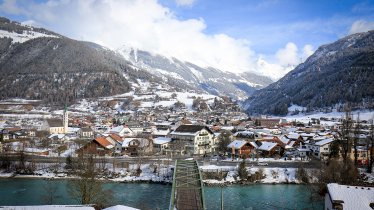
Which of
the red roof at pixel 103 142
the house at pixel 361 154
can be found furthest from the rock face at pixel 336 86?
the red roof at pixel 103 142

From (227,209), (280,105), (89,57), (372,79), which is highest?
(89,57)

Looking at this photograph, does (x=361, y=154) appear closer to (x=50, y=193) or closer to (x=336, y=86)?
(x=50, y=193)

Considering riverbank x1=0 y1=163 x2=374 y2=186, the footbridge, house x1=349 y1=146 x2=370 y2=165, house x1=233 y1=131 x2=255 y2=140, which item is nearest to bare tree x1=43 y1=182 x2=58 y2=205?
riverbank x1=0 y1=163 x2=374 y2=186

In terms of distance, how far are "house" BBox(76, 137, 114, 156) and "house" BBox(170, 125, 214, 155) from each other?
29.0 feet

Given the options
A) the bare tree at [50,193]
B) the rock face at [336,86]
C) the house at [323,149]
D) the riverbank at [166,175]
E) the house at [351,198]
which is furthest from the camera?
the rock face at [336,86]

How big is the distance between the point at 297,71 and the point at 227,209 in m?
184

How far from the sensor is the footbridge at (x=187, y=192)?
59.2 ft

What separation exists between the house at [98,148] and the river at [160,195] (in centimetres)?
941

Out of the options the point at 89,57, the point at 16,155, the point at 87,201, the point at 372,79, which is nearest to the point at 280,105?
the point at 372,79

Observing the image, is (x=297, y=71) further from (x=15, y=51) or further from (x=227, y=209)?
(x=227, y=209)

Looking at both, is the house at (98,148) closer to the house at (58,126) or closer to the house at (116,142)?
the house at (116,142)

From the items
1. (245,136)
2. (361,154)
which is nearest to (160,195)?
(361,154)

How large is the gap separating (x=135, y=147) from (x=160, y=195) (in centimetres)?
1901

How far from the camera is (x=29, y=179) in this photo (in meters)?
34.3
